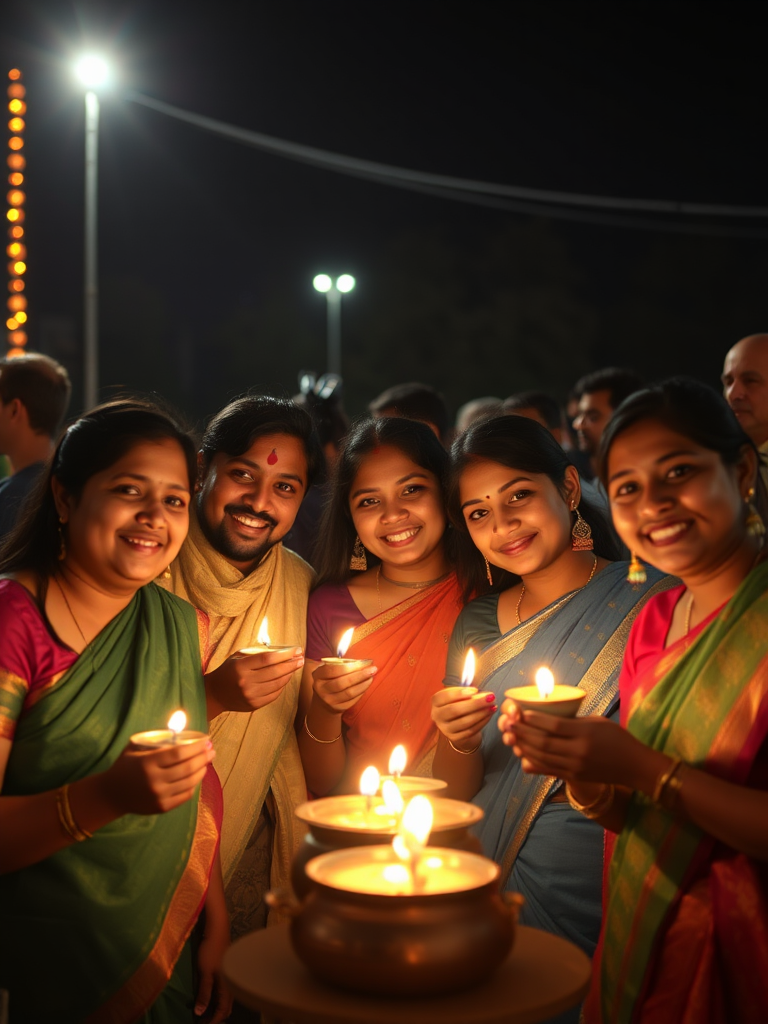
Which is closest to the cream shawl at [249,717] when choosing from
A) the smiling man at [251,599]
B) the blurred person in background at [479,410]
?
the smiling man at [251,599]

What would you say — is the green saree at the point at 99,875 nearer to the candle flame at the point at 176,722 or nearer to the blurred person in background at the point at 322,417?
the candle flame at the point at 176,722

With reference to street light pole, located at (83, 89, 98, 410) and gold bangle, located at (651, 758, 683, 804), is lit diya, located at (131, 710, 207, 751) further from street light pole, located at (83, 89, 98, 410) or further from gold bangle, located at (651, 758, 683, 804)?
street light pole, located at (83, 89, 98, 410)

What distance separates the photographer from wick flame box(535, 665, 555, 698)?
2.29m

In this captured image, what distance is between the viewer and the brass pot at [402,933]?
1736 mm

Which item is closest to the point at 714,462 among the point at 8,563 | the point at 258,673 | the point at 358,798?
the point at 358,798

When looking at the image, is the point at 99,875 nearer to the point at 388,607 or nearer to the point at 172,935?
the point at 172,935

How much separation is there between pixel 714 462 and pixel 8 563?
6.77 feet

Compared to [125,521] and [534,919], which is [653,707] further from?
[125,521]

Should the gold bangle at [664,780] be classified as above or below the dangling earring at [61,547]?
below

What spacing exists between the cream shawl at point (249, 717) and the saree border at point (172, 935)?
0.51m

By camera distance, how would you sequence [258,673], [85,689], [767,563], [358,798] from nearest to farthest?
[358,798] < [767,563] < [85,689] < [258,673]

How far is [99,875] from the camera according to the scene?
2.88m

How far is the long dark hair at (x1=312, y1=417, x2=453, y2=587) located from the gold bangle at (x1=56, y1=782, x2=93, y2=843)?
194 cm

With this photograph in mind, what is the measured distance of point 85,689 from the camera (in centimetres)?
292
